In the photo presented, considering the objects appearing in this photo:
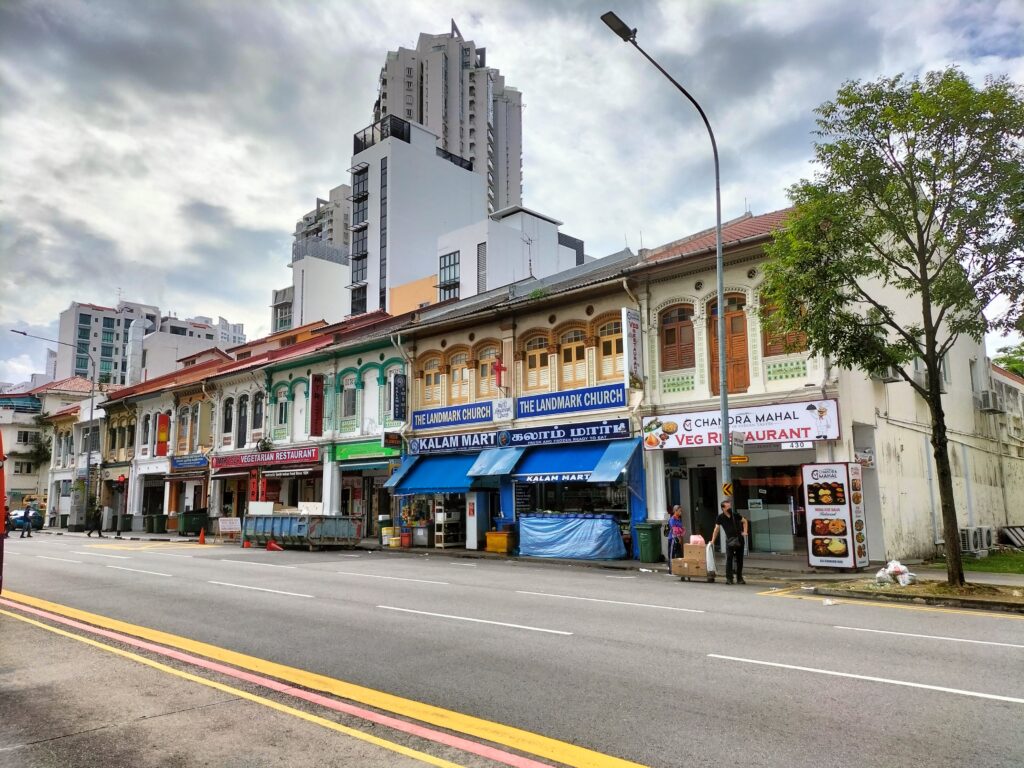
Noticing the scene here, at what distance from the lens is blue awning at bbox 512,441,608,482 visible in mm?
22628

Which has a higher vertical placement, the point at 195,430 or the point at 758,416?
the point at 195,430

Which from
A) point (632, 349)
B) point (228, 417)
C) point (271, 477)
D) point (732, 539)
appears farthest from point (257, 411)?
point (732, 539)

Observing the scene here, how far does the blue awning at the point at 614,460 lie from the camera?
838 inches

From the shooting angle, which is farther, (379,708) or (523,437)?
(523,437)

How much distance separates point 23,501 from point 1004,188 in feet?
253

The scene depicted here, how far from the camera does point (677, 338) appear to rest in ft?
72.8

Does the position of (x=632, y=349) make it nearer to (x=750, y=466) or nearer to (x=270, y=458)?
(x=750, y=466)

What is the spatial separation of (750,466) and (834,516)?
209 inches

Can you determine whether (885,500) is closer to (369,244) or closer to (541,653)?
(541,653)

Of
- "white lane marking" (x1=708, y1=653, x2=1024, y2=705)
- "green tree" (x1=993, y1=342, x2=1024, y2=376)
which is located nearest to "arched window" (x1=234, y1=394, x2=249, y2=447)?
"white lane marking" (x1=708, y1=653, x2=1024, y2=705)

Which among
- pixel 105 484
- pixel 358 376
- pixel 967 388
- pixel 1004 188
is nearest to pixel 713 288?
pixel 1004 188

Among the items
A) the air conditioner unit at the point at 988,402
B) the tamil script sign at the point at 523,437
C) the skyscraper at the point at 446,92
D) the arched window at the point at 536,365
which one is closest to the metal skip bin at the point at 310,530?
the tamil script sign at the point at 523,437

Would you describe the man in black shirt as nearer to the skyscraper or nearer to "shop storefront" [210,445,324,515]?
"shop storefront" [210,445,324,515]

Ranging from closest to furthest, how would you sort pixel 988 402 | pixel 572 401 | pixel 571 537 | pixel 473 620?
1. pixel 473 620
2. pixel 571 537
3. pixel 572 401
4. pixel 988 402
